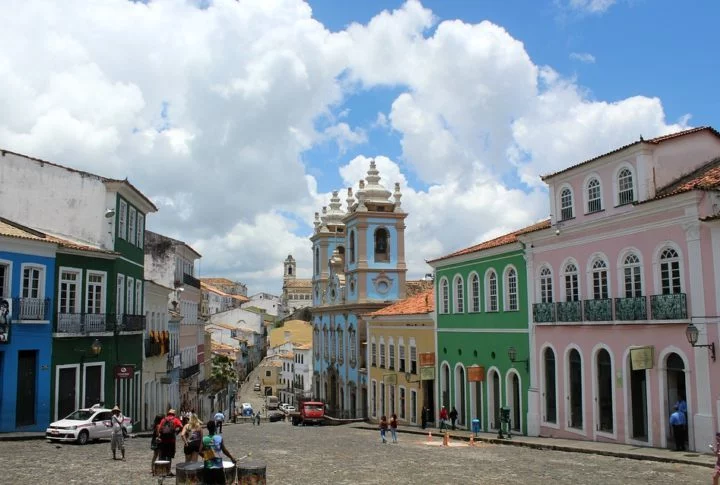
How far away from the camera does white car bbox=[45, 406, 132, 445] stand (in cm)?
2147

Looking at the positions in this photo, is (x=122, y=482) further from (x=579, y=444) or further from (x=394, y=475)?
(x=579, y=444)

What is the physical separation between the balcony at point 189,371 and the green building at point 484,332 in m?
16.2

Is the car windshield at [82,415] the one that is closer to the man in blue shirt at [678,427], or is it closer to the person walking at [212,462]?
the person walking at [212,462]

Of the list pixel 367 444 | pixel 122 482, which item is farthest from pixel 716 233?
pixel 122 482

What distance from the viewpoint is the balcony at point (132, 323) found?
2927 centimetres

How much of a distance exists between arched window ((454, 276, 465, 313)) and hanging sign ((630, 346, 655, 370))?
1245cm

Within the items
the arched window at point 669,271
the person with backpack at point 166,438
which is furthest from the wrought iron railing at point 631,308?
the person with backpack at point 166,438

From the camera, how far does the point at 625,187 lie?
73.6 ft

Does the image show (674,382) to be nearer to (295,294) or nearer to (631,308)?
(631,308)

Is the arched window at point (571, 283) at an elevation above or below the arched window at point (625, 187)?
below

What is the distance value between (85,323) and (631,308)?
18100 mm

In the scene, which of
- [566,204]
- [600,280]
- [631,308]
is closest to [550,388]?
[600,280]

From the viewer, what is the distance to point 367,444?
25.4m

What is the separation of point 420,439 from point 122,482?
15.8 meters
